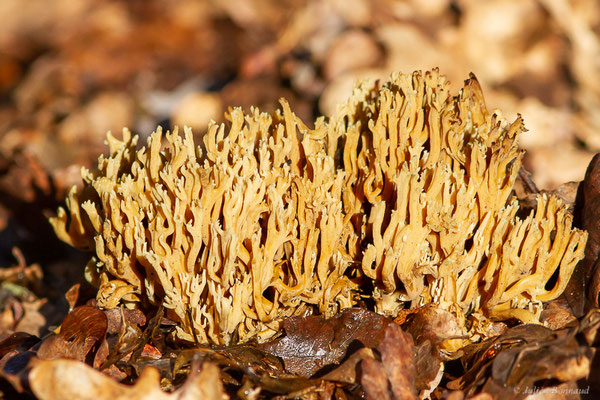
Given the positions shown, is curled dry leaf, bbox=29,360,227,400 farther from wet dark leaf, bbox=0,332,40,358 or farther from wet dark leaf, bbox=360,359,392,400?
wet dark leaf, bbox=0,332,40,358

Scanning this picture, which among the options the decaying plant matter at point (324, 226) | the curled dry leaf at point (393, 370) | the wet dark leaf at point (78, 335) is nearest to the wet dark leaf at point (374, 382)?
the curled dry leaf at point (393, 370)

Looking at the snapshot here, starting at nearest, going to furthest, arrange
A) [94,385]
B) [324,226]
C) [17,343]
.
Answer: [94,385] < [324,226] < [17,343]

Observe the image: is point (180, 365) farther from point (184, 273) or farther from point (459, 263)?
point (459, 263)

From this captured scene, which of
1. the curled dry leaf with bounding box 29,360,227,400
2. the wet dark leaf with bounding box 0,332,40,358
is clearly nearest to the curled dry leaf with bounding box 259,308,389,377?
the curled dry leaf with bounding box 29,360,227,400

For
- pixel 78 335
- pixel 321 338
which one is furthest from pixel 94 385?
pixel 321 338

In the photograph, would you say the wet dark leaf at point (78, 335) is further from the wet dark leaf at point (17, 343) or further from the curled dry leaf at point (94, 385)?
the curled dry leaf at point (94, 385)

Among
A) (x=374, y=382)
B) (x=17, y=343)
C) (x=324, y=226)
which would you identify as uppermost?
(x=324, y=226)

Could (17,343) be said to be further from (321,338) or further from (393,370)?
(393,370)
